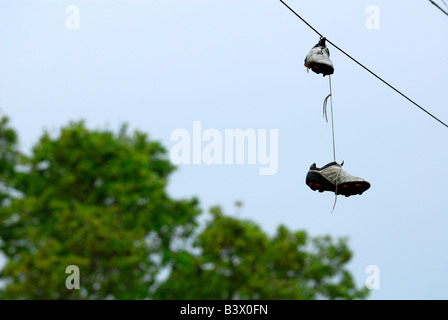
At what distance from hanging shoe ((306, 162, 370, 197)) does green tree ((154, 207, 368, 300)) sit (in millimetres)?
12263

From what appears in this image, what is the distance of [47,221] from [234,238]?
17.0 ft

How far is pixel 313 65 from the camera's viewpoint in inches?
280

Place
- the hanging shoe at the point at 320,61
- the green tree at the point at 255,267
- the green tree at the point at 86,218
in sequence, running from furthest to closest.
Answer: the green tree at the point at 255,267 < the green tree at the point at 86,218 < the hanging shoe at the point at 320,61

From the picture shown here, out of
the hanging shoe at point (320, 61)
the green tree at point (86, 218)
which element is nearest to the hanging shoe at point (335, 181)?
the hanging shoe at point (320, 61)

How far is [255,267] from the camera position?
20281mm

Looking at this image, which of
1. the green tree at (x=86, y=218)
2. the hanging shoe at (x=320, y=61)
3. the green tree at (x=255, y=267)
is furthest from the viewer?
the green tree at (x=255, y=267)

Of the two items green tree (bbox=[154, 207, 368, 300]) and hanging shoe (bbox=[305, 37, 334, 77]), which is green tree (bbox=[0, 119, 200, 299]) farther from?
hanging shoe (bbox=[305, 37, 334, 77])

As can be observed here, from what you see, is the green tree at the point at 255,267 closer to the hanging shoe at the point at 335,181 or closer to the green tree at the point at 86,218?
the green tree at the point at 86,218

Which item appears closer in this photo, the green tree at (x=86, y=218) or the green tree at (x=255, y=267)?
the green tree at (x=86, y=218)

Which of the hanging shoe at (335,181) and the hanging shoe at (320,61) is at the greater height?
the hanging shoe at (320,61)

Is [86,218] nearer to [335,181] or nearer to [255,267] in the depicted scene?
[255,267]

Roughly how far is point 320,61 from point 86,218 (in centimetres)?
1151

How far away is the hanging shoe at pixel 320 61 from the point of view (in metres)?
7.09

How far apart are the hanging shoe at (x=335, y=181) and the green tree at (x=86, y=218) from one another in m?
10.7
